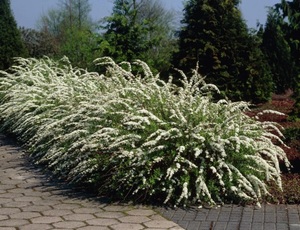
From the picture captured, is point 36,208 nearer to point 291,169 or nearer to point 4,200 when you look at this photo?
point 4,200

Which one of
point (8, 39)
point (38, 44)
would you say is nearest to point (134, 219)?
point (8, 39)

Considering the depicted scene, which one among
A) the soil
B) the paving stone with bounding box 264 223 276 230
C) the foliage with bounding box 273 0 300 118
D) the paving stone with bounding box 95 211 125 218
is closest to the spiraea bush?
the soil

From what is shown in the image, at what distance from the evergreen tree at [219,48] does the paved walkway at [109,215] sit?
5.81m

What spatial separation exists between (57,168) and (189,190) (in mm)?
1752

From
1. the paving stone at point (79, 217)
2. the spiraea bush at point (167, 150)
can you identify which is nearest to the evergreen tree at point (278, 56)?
the spiraea bush at point (167, 150)

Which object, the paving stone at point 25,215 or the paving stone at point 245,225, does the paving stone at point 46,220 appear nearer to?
the paving stone at point 25,215

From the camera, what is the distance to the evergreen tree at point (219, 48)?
10.9m

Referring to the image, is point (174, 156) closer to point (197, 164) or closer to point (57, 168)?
point (197, 164)

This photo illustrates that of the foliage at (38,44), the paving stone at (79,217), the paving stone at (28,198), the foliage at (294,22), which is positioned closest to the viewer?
the paving stone at (79,217)

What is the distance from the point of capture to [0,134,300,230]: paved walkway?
14.6 ft

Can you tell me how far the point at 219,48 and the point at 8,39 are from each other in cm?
780

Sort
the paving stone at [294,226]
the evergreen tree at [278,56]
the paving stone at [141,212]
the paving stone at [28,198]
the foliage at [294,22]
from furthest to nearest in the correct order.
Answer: the evergreen tree at [278,56] → the foliage at [294,22] → the paving stone at [28,198] → the paving stone at [141,212] → the paving stone at [294,226]

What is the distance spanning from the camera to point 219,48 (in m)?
11.0

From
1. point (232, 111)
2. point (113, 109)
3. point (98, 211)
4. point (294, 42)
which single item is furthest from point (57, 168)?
point (294, 42)
